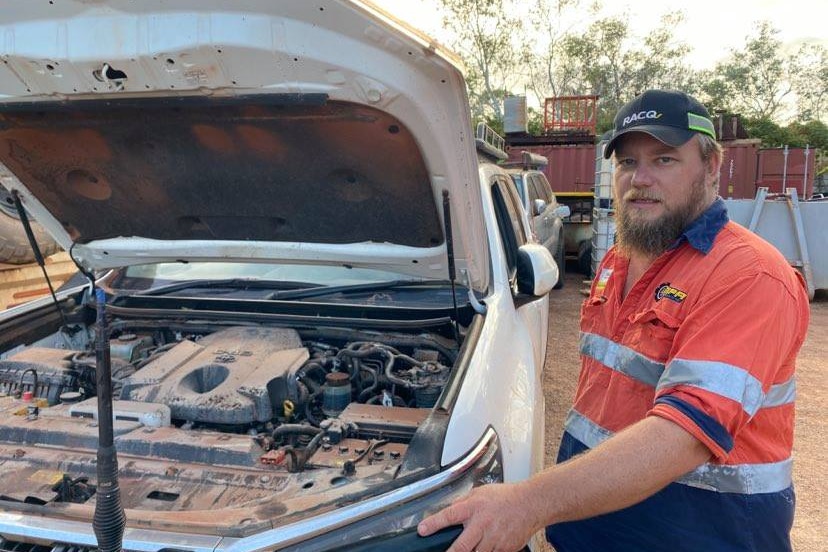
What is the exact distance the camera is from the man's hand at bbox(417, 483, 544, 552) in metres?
1.21

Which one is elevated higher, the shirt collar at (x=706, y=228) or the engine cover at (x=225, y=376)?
the shirt collar at (x=706, y=228)

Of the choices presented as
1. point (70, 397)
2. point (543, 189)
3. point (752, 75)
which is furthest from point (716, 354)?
point (752, 75)

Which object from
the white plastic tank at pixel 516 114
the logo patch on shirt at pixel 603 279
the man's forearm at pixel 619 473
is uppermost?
the white plastic tank at pixel 516 114

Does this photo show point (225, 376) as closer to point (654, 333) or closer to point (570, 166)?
point (654, 333)

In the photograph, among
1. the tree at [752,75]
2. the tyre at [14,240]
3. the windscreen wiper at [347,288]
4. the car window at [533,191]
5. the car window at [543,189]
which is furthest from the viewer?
the tree at [752,75]

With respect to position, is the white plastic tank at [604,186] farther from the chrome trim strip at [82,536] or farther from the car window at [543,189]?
the chrome trim strip at [82,536]

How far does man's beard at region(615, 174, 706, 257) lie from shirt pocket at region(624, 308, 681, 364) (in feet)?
0.66

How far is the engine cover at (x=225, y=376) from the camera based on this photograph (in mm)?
2111

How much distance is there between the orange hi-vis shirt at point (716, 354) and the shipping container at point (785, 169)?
15052 millimetres

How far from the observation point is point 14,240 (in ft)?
16.5

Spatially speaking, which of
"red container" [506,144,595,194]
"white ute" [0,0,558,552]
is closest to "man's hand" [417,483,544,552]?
"white ute" [0,0,558,552]

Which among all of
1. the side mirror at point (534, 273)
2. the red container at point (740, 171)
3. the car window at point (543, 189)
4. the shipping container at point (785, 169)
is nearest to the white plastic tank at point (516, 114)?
the car window at point (543, 189)

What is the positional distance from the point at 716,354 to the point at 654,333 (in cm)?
28

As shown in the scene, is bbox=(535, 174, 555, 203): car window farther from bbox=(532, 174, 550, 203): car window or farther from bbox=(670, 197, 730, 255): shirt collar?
bbox=(670, 197, 730, 255): shirt collar
